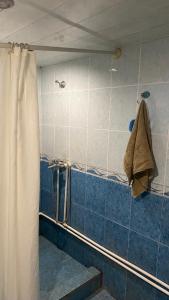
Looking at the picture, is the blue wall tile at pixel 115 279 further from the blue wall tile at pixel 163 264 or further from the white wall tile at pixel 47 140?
the white wall tile at pixel 47 140

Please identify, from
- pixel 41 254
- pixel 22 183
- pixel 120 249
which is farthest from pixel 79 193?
pixel 22 183

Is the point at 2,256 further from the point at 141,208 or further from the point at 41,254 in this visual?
the point at 41,254

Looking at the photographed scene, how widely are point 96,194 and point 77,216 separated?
0.41 meters

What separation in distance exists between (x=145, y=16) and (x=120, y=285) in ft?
6.70

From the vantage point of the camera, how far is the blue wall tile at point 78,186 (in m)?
2.24

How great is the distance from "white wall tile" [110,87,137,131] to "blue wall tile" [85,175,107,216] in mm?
518

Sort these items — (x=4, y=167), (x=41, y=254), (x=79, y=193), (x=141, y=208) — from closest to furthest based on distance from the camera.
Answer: (x=4, y=167)
(x=141, y=208)
(x=79, y=193)
(x=41, y=254)

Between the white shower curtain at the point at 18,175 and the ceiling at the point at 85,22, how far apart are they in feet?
0.78

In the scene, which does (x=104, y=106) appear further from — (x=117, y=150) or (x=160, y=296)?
(x=160, y=296)

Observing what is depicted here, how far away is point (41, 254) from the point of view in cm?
252

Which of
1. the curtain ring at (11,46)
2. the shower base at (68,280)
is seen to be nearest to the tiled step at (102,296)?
the shower base at (68,280)

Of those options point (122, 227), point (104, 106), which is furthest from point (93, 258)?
point (104, 106)

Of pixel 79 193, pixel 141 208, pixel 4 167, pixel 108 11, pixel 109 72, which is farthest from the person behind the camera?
pixel 79 193

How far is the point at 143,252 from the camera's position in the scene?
5.80 ft
